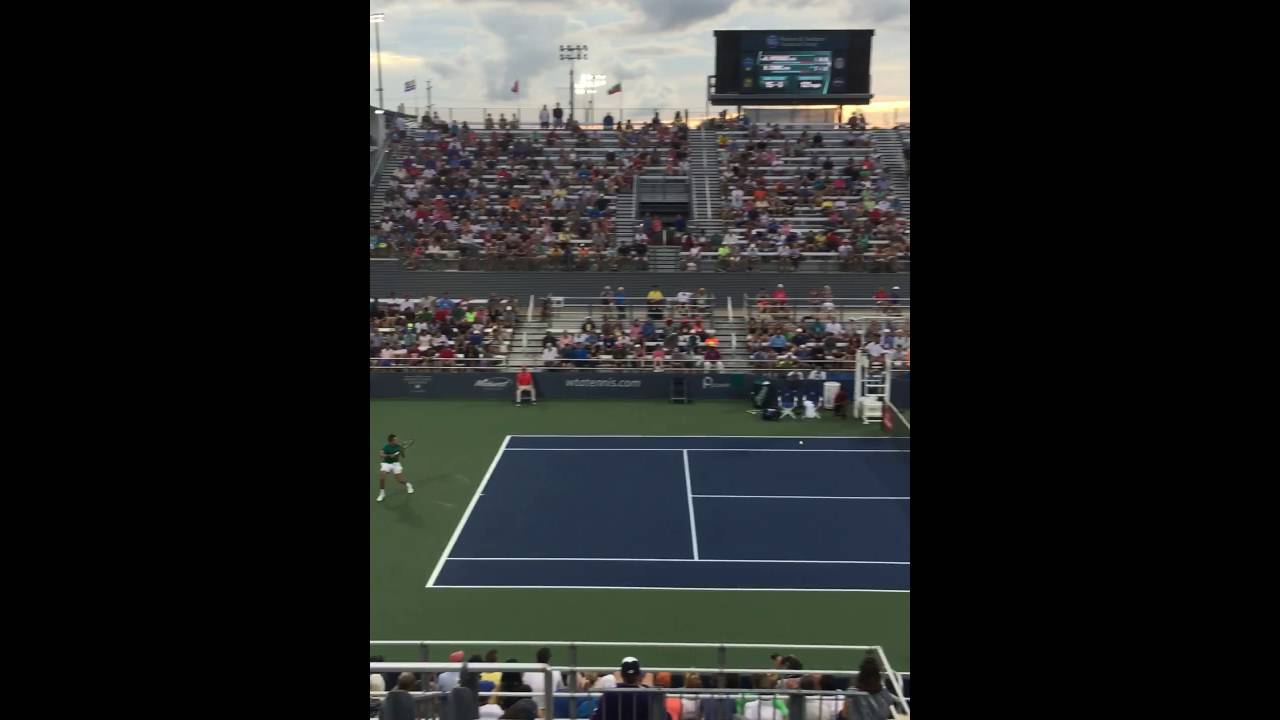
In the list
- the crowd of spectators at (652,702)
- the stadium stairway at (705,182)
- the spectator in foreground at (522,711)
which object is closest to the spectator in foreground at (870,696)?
the crowd of spectators at (652,702)

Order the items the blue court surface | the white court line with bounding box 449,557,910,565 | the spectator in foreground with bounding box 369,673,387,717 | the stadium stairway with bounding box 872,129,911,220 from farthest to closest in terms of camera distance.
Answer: the stadium stairway with bounding box 872,129,911,220 < the white court line with bounding box 449,557,910,565 < the blue court surface < the spectator in foreground with bounding box 369,673,387,717

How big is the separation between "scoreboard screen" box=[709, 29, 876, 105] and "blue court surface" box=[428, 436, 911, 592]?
2102cm

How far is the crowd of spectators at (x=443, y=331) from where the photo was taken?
24688 millimetres

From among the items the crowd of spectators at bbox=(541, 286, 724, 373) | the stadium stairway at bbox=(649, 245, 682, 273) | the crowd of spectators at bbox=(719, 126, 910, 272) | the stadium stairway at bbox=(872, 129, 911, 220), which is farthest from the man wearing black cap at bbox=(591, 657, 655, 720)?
the stadium stairway at bbox=(872, 129, 911, 220)

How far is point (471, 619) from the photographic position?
436 inches

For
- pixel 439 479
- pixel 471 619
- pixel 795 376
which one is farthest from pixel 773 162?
pixel 471 619

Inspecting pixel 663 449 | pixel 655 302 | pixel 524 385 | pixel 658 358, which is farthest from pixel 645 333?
pixel 663 449

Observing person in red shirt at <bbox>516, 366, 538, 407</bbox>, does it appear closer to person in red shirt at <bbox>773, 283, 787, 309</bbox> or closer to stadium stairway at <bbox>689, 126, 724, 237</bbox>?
person in red shirt at <bbox>773, 283, 787, 309</bbox>

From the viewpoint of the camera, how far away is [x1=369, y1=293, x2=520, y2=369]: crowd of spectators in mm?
24688
